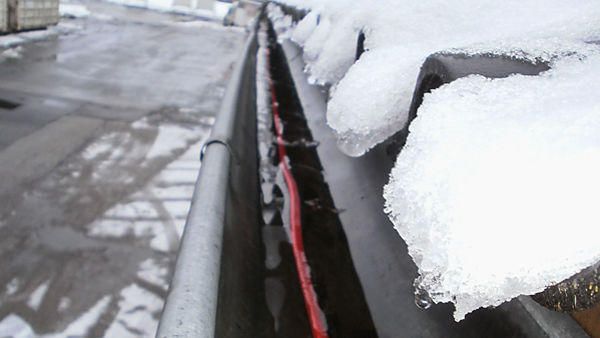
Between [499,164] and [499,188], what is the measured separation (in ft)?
0.19

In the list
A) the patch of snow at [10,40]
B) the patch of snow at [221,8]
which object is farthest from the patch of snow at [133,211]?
the patch of snow at [221,8]

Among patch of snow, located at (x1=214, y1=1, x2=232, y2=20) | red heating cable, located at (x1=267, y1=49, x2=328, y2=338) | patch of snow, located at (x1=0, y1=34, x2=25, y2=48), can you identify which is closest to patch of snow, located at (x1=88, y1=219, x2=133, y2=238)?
red heating cable, located at (x1=267, y1=49, x2=328, y2=338)

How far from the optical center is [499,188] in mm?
693

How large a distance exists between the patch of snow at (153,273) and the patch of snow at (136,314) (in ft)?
0.25

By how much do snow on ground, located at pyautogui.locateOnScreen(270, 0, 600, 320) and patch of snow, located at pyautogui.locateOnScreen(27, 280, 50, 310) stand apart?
1820mm

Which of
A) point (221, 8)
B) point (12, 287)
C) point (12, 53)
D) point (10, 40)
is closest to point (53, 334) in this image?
point (12, 287)

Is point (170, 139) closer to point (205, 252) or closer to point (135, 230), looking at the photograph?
point (135, 230)

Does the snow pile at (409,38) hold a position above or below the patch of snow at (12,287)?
above

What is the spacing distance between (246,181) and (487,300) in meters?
1.61

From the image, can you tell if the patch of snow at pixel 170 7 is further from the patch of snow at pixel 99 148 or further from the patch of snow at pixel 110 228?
the patch of snow at pixel 110 228

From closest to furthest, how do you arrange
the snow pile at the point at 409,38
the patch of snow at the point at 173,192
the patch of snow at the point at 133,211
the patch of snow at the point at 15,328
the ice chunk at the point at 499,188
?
the ice chunk at the point at 499,188 < the snow pile at the point at 409,38 < the patch of snow at the point at 15,328 < the patch of snow at the point at 133,211 < the patch of snow at the point at 173,192

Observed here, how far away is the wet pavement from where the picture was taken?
2.07 meters

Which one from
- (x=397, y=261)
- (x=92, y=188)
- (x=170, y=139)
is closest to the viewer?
(x=397, y=261)

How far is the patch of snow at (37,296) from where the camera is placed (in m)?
2.04
